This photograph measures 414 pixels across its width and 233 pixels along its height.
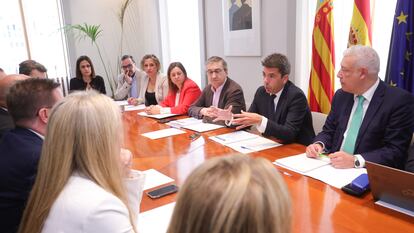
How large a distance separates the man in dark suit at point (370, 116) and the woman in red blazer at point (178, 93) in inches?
66.8

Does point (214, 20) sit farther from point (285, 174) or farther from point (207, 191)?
point (207, 191)

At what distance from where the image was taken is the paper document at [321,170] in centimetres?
152

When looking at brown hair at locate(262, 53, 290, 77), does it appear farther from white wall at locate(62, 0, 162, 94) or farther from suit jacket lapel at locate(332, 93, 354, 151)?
white wall at locate(62, 0, 162, 94)

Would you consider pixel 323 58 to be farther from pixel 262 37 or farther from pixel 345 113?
pixel 345 113

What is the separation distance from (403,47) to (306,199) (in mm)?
1740

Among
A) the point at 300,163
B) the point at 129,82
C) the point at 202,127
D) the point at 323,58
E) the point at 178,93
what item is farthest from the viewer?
the point at 129,82

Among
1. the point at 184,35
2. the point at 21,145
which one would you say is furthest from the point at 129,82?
the point at 21,145

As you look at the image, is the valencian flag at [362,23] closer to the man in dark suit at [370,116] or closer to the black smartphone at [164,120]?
the man in dark suit at [370,116]

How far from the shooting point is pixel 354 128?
2002mm

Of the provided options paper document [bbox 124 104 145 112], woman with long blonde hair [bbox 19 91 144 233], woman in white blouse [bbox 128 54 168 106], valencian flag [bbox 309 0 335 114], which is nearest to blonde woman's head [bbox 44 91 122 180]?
woman with long blonde hair [bbox 19 91 144 233]

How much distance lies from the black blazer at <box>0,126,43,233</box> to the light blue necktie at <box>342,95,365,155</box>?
1677 mm

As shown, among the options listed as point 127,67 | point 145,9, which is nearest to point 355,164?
point 127,67

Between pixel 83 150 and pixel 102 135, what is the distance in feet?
0.23

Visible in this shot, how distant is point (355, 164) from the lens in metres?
1.65
